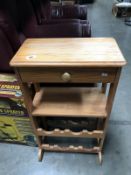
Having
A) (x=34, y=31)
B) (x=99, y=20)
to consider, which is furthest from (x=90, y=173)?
(x=99, y=20)

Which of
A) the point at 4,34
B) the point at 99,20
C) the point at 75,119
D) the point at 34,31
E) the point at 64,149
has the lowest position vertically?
the point at 99,20

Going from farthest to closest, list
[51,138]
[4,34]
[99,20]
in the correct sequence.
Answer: [99,20] < [51,138] < [4,34]

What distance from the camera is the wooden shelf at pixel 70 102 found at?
99 cm

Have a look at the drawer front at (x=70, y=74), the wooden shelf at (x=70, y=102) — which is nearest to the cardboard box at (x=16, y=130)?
the wooden shelf at (x=70, y=102)

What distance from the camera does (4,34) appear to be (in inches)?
37.1

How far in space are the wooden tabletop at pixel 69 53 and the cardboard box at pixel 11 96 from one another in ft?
0.92

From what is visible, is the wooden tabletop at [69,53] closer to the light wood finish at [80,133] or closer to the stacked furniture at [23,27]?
the stacked furniture at [23,27]

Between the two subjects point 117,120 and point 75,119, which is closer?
point 75,119

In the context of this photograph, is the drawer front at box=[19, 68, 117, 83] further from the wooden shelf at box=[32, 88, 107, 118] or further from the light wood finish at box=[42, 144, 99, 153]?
the light wood finish at box=[42, 144, 99, 153]

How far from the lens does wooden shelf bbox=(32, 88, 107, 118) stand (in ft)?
3.25

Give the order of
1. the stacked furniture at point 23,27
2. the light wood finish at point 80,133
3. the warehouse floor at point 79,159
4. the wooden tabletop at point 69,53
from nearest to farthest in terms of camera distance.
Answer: the wooden tabletop at point 69,53 → the stacked furniture at point 23,27 → the light wood finish at point 80,133 → the warehouse floor at point 79,159

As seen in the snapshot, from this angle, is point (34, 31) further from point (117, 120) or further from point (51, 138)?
point (117, 120)

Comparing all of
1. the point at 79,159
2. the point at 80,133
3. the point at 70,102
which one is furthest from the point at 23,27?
the point at 79,159

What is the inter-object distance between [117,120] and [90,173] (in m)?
0.56
